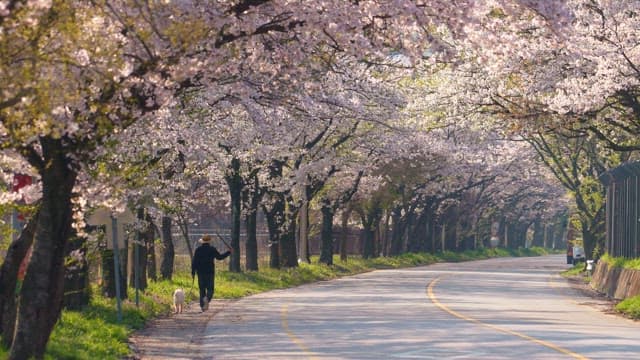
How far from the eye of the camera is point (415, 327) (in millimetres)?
25281

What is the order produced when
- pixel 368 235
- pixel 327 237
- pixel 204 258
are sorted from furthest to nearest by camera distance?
1. pixel 368 235
2. pixel 327 237
3. pixel 204 258

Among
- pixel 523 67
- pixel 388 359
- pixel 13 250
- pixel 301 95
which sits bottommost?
pixel 388 359

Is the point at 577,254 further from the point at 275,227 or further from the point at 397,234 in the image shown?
the point at 275,227

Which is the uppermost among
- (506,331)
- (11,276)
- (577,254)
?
(577,254)

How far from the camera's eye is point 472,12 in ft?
51.2

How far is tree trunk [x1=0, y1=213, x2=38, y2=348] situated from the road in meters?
3.23

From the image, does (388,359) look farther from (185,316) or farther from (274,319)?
(185,316)

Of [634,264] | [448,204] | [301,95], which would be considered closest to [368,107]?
[634,264]

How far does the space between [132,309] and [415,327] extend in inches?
263

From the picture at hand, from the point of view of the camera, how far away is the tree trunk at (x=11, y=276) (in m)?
18.4

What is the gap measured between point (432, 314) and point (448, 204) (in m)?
69.0

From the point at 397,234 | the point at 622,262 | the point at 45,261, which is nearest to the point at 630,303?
the point at 622,262

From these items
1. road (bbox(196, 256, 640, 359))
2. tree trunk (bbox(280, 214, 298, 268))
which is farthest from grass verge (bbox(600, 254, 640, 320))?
tree trunk (bbox(280, 214, 298, 268))

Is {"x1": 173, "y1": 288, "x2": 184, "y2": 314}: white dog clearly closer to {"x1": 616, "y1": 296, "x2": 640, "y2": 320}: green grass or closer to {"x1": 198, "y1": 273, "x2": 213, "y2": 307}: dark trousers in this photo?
{"x1": 198, "y1": 273, "x2": 213, "y2": 307}: dark trousers
